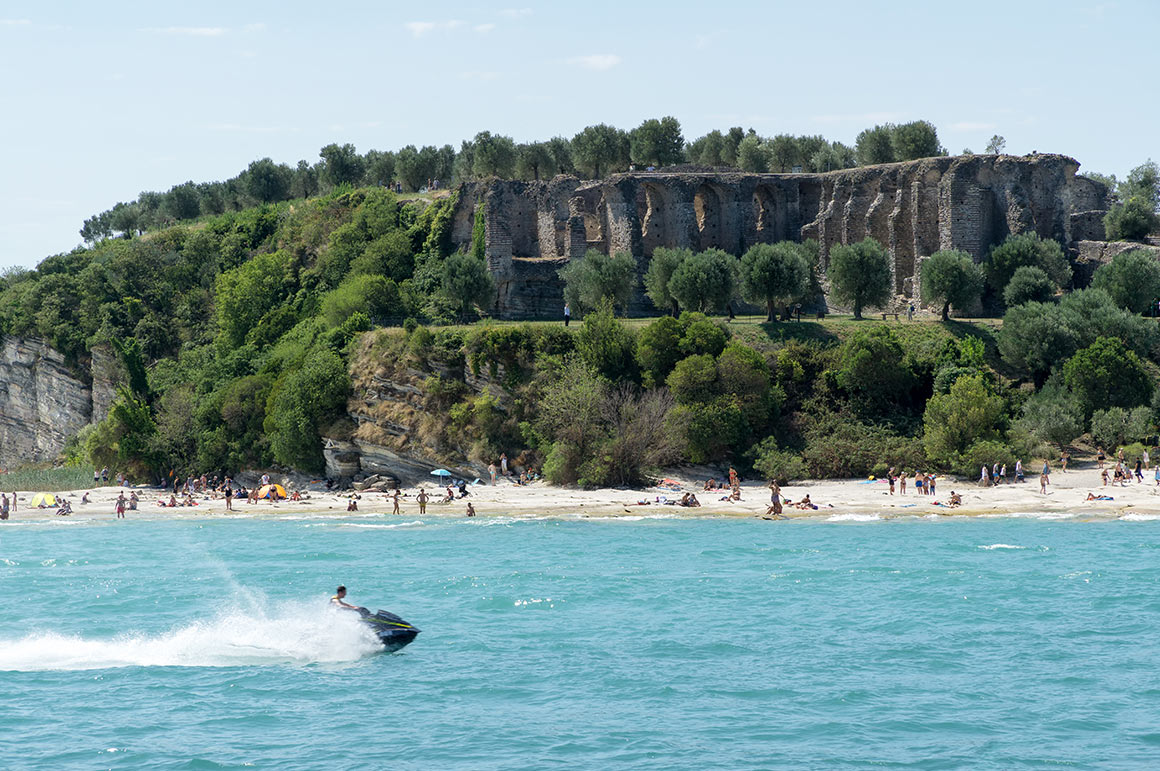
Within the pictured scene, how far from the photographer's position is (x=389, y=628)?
28.3m

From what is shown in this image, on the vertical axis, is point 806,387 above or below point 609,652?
above

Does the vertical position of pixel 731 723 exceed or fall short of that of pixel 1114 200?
it falls short

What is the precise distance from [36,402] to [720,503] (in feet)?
169

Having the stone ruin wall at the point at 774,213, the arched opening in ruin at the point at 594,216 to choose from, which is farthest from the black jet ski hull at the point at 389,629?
the arched opening in ruin at the point at 594,216

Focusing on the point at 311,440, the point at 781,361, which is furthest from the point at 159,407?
the point at 781,361

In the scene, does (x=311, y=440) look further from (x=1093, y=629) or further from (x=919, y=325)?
(x=1093, y=629)

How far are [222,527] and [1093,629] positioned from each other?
104 ft

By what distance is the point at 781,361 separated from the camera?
5641 centimetres

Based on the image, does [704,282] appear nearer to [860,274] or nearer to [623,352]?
[623,352]

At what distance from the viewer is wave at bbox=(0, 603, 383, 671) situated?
28.4 metres

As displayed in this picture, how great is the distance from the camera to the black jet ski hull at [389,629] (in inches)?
1115

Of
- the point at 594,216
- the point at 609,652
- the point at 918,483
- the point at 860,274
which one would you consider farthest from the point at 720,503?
the point at 594,216

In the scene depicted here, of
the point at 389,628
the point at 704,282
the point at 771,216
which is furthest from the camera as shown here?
the point at 771,216

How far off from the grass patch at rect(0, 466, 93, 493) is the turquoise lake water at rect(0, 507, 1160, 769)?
61.7 ft
